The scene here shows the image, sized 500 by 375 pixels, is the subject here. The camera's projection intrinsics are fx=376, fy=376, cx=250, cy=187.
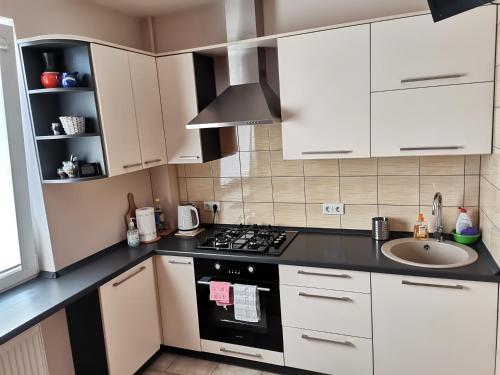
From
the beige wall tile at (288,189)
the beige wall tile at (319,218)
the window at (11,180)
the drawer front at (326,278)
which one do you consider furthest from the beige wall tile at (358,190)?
the window at (11,180)

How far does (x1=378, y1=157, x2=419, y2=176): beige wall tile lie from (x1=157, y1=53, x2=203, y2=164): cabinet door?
1195mm

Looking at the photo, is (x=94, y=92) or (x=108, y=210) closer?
(x=94, y=92)

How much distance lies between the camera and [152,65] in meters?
2.53

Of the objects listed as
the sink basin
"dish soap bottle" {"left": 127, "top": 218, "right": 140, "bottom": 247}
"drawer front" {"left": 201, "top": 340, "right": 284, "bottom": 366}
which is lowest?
"drawer front" {"left": 201, "top": 340, "right": 284, "bottom": 366}

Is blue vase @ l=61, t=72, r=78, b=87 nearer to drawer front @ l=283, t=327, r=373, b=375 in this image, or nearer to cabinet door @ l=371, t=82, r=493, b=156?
cabinet door @ l=371, t=82, r=493, b=156

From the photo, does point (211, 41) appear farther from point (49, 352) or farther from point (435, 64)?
point (49, 352)

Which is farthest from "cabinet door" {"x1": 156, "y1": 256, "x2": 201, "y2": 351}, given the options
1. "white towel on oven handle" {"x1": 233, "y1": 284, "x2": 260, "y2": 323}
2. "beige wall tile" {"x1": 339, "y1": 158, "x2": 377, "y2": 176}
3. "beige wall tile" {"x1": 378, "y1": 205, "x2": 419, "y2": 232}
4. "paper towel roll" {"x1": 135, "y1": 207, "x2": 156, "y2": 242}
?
"beige wall tile" {"x1": 378, "y1": 205, "x2": 419, "y2": 232}

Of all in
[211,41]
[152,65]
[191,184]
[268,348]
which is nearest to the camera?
[268,348]

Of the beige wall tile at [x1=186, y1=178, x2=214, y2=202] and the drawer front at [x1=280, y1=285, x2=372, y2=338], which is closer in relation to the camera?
the drawer front at [x1=280, y1=285, x2=372, y2=338]

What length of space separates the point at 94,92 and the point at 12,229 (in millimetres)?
862

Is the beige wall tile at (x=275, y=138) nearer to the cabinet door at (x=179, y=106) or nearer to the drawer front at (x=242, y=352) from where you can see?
the cabinet door at (x=179, y=106)

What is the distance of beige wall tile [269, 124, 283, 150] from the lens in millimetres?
2625

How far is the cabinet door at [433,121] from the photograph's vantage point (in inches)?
74.8

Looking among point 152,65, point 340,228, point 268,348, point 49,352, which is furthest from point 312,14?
point 49,352
